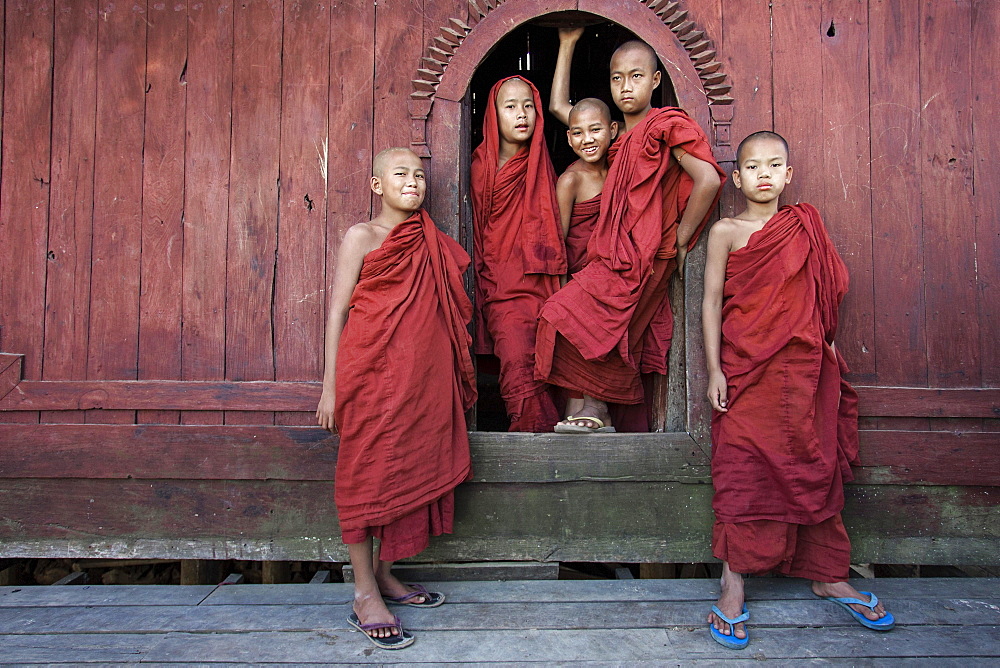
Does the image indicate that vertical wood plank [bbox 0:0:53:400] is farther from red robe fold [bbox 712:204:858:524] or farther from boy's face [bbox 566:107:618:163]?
red robe fold [bbox 712:204:858:524]

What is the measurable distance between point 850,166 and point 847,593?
172 cm

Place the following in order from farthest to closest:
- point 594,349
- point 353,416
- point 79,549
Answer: point 79,549 < point 594,349 < point 353,416

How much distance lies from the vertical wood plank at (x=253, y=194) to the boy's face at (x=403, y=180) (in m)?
0.61

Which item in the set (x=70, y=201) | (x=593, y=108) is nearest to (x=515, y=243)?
(x=593, y=108)

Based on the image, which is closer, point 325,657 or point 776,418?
point 325,657

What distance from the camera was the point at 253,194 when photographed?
2.71 metres

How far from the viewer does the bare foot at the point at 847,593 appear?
85.0 inches

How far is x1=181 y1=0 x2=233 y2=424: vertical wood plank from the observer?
2691 millimetres

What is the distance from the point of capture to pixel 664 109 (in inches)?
99.3

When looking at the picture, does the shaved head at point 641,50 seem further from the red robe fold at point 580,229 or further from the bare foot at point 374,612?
the bare foot at point 374,612

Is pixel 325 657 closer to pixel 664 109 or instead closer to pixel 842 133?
pixel 664 109

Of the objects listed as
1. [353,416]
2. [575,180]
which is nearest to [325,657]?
[353,416]

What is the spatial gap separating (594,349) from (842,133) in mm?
1438

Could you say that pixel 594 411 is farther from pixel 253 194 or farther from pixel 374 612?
pixel 253 194
